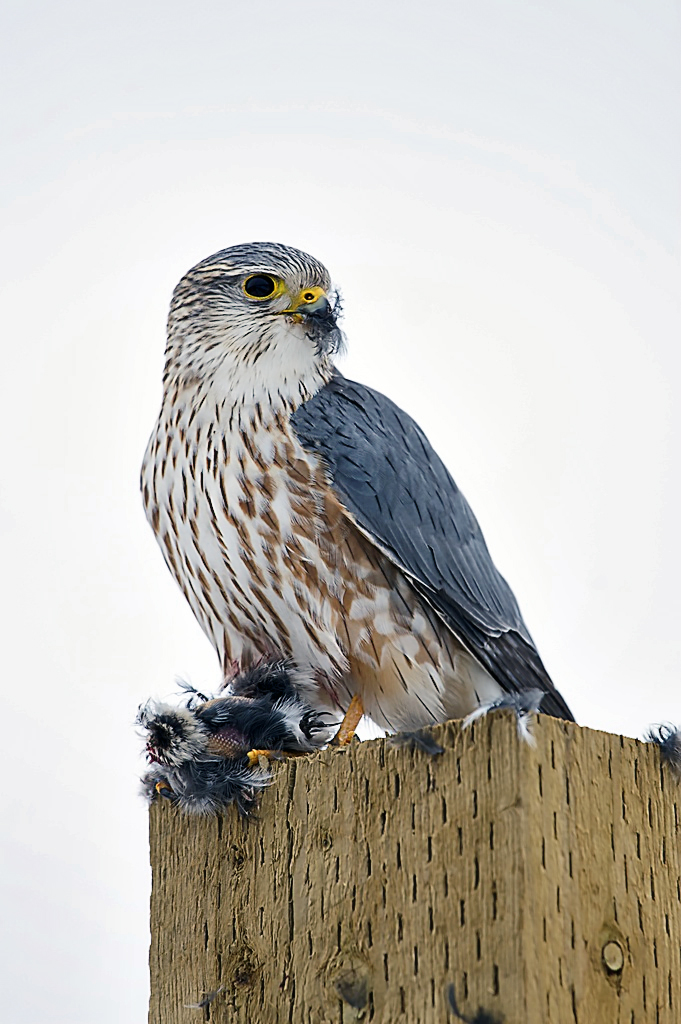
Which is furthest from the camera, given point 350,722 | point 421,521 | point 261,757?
point 421,521

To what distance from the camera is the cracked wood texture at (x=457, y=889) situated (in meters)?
1.21

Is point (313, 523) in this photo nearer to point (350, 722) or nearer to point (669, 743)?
point (350, 722)

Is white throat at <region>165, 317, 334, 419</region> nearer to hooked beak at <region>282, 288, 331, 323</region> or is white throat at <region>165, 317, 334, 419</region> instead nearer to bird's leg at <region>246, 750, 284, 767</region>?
hooked beak at <region>282, 288, 331, 323</region>

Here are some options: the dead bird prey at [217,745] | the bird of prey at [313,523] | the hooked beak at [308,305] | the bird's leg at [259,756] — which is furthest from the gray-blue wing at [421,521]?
the bird's leg at [259,756]

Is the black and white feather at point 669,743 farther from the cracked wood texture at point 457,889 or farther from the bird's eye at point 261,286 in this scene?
the bird's eye at point 261,286

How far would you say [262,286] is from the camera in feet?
6.64

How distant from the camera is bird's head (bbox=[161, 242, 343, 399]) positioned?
6.53ft

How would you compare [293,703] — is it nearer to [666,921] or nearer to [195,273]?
[666,921]

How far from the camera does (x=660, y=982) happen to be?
4.31 ft

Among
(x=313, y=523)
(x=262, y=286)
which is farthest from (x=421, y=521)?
(x=262, y=286)

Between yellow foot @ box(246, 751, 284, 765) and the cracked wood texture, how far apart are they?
0.21ft

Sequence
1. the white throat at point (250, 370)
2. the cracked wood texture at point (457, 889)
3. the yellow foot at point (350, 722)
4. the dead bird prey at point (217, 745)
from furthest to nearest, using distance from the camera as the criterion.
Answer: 1. the white throat at point (250, 370)
2. the yellow foot at point (350, 722)
3. the dead bird prey at point (217, 745)
4. the cracked wood texture at point (457, 889)

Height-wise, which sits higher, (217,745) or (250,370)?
(250,370)

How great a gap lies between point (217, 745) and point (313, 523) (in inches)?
16.3
